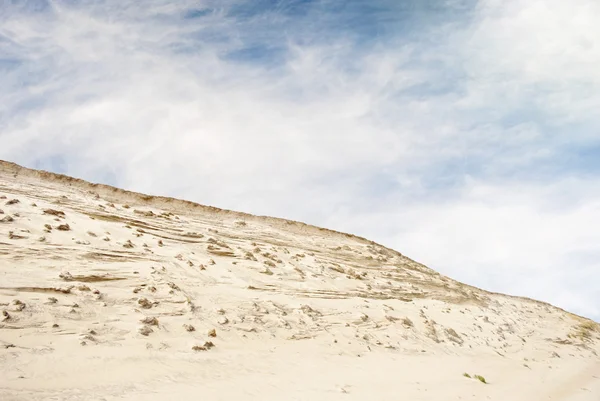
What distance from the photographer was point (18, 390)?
4.82 meters

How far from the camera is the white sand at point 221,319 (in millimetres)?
6156

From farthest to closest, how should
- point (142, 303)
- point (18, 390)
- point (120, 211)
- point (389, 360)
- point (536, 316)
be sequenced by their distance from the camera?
point (536, 316), point (120, 211), point (389, 360), point (142, 303), point (18, 390)

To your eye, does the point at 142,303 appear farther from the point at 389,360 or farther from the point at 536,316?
the point at 536,316

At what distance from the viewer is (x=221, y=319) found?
856 centimetres

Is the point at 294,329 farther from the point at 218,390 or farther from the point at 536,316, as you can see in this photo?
the point at 536,316

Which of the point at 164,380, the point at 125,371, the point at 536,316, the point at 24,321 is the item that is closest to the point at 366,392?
the point at 164,380

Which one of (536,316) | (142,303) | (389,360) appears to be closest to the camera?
(142,303)

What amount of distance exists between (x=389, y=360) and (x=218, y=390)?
452 centimetres

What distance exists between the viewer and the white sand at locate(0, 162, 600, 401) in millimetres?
6156

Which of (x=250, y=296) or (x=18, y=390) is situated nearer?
(x=18, y=390)

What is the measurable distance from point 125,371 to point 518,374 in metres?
9.74

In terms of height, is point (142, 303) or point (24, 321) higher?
point (142, 303)

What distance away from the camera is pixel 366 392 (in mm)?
7086

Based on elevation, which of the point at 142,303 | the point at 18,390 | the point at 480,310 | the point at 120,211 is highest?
the point at 120,211
